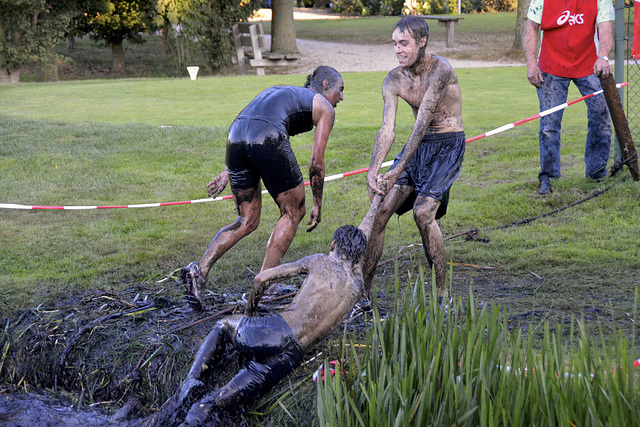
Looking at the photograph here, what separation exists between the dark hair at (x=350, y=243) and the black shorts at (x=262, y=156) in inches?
35.4

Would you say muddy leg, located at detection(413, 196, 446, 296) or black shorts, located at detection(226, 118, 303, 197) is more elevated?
black shorts, located at detection(226, 118, 303, 197)

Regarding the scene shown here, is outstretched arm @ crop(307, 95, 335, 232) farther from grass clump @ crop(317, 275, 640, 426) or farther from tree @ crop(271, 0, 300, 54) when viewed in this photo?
tree @ crop(271, 0, 300, 54)

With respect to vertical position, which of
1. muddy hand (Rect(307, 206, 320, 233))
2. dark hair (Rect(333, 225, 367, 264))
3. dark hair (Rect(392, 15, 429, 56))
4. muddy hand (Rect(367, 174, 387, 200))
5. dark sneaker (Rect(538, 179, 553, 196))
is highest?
dark hair (Rect(392, 15, 429, 56))

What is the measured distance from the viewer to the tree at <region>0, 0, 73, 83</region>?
23.9m

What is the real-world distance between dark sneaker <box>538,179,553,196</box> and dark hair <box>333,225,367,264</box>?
14.3 ft

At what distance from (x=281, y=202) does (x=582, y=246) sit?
2.98m

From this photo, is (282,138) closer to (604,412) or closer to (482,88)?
(604,412)

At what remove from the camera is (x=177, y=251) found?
632cm

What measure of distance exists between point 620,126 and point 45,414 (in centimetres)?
620

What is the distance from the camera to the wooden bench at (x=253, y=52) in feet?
83.9

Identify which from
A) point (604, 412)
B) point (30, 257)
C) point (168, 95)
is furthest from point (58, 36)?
point (604, 412)

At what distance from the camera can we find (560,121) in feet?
23.8

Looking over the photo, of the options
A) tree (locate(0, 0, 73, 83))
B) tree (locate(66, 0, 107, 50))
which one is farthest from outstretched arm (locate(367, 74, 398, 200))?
tree (locate(66, 0, 107, 50))

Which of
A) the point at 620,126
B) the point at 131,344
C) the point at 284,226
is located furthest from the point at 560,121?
the point at 131,344
